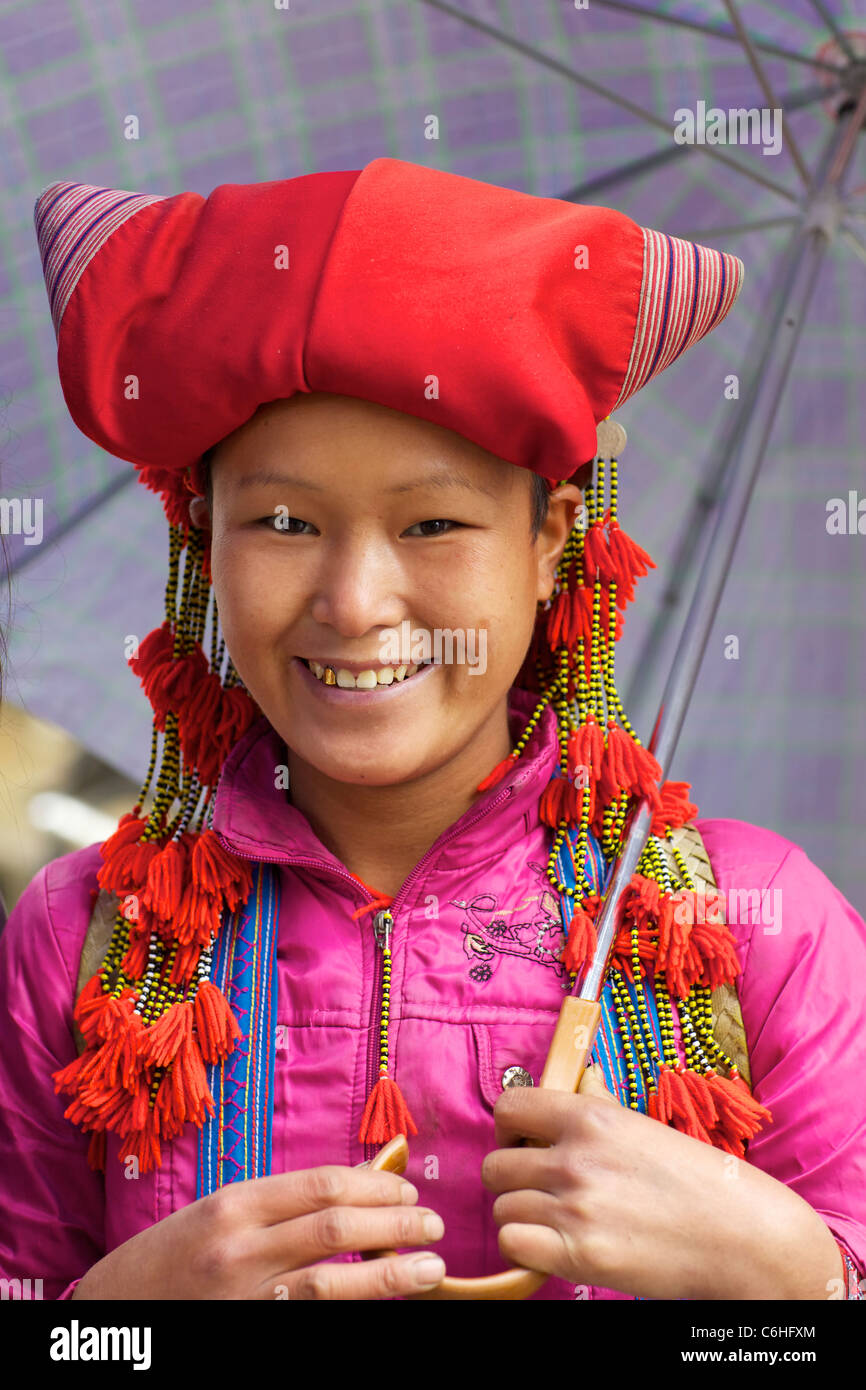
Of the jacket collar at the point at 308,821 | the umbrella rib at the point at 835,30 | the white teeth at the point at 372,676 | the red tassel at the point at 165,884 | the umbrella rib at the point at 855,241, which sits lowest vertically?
the red tassel at the point at 165,884

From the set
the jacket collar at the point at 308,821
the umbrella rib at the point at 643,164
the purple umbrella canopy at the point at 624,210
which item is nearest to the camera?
the jacket collar at the point at 308,821

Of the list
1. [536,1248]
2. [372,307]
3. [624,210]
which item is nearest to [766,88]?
[624,210]

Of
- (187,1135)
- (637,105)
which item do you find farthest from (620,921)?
(637,105)

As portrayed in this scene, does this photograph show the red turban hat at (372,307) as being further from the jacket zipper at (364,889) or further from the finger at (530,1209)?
the finger at (530,1209)

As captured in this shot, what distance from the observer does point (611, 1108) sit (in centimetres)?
130

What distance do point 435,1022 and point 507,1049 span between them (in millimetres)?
79

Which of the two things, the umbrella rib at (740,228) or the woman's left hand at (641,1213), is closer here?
the woman's left hand at (641,1213)

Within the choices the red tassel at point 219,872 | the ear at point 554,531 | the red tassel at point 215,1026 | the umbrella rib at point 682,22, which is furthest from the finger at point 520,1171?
the umbrella rib at point 682,22

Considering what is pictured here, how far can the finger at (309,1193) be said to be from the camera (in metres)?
1.24

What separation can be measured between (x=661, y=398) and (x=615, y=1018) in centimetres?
110

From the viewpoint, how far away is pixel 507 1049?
147 centimetres

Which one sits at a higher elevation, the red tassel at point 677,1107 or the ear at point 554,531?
the ear at point 554,531

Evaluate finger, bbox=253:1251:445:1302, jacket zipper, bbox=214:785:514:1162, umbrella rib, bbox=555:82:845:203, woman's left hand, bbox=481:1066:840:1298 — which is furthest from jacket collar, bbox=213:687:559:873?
umbrella rib, bbox=555:82:845:203

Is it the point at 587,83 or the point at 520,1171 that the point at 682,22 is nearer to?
the point at 587,83
